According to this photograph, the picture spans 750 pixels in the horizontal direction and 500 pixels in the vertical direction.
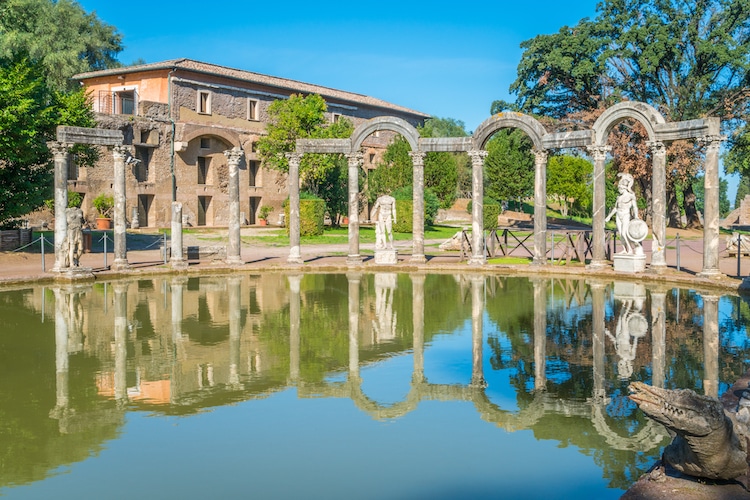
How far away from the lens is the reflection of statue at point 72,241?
19.4 meters

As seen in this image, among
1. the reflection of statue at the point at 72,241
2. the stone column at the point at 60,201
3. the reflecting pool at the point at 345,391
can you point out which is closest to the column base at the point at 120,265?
the reflection of statue at the point at 72,241

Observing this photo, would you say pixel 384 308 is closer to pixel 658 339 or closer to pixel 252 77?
pixel 658 339

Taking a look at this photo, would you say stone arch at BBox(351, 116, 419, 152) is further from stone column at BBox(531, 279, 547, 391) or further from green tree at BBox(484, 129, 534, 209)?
green tree at BBox(484, 129, 534, 209)

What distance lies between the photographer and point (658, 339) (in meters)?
11.3

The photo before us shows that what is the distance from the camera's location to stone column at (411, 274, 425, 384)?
9.73 m

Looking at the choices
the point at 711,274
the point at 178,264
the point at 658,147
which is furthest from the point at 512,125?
the point at 178,264

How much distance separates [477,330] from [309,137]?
28.7m

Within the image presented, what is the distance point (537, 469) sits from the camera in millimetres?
6367

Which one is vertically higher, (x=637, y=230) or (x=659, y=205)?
(x=659, y=205)

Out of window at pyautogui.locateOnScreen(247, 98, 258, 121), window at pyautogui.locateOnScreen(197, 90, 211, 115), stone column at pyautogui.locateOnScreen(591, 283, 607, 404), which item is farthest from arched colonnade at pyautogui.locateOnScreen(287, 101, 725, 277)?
window at pyautogui.locateOnScreen(247, 98, 258, 121)

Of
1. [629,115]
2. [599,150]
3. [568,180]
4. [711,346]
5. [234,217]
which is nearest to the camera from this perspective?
[711,346]

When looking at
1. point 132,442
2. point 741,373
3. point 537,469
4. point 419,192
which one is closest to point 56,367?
point 132,442

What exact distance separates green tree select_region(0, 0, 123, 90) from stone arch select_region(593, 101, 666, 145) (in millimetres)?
25240

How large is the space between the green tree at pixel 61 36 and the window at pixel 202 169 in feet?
28.6
